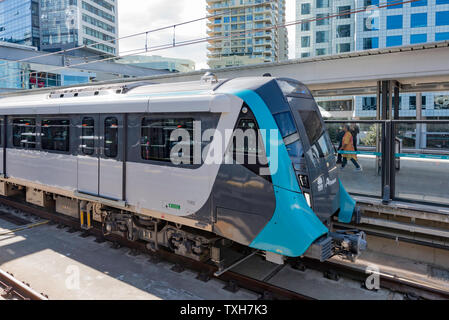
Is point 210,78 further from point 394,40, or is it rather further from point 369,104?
point 394,40

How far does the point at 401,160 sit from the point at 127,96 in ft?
19.9

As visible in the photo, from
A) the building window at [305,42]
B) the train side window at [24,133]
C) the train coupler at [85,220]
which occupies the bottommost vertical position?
the train coupler at [85,220]

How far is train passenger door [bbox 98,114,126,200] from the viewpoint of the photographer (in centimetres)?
765

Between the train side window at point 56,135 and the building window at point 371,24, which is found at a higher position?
the building window at point 371,24

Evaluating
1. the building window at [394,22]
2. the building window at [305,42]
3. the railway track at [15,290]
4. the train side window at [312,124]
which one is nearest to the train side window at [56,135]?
the railway track at [15,290]

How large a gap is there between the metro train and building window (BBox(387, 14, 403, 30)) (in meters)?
46.3

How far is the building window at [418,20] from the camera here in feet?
147

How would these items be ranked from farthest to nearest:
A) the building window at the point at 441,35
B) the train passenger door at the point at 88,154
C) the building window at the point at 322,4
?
the building window at the point at 322,4
the building window at the point at 441,35
the train passenger door at the point at 88,154

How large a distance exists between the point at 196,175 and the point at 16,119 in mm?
7271

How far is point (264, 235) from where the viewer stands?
5.68 m

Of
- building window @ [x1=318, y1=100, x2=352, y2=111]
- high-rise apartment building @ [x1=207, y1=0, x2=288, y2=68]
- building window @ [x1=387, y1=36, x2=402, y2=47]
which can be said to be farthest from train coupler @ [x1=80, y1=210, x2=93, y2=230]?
high-rise apartment building @ [x1=207, y1=0, x2=288, y2=68]

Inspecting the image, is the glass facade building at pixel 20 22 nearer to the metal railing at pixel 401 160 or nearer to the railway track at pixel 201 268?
the railway track at pixel 201 268

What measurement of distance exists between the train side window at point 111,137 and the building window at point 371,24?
47.7m

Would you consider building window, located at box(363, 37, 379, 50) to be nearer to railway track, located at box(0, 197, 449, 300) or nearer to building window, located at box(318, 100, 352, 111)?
building window, located at box(318, 100, 352, 111)
